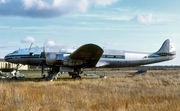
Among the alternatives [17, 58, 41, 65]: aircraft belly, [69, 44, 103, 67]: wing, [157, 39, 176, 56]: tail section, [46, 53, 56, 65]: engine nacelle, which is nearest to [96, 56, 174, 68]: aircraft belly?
[157, 39, 176, 56]: tail section

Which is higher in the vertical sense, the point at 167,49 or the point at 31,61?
the point at 167,49

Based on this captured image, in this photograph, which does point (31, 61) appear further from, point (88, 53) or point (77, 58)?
point (88, 53)

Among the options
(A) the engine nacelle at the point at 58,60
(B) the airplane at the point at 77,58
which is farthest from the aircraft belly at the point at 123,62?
(A) the engine nacelle at the point at 58,60

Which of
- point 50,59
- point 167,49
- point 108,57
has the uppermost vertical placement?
point 167,49

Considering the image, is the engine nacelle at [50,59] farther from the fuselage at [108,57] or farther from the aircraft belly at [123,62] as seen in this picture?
the aircraft belly at [123,62]

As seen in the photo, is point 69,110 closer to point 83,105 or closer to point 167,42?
point 83,105

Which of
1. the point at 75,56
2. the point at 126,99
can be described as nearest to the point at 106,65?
the point at 75,56

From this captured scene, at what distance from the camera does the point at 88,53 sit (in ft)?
73.8

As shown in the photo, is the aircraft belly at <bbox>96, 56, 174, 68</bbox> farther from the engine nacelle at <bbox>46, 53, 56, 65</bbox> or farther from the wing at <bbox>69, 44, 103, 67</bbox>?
the engine nacelle at <bbox>46, 53, 56, 65</bbox>

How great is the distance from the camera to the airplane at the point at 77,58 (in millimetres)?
22688

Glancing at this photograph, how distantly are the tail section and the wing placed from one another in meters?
8.96

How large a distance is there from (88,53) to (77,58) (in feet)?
4.02

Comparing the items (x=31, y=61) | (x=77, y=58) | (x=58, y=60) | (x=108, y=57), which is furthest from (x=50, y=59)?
(x=108, y=57)

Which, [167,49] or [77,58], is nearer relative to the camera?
[77,58]
